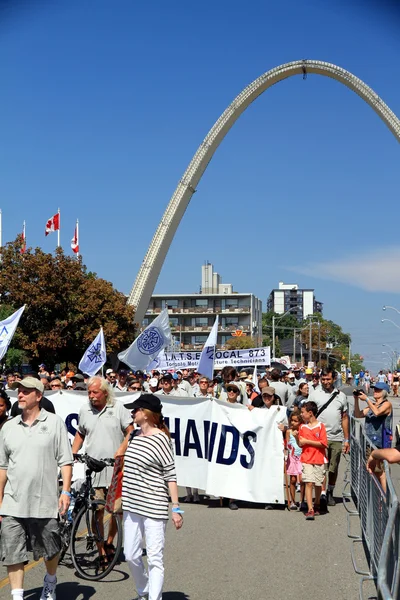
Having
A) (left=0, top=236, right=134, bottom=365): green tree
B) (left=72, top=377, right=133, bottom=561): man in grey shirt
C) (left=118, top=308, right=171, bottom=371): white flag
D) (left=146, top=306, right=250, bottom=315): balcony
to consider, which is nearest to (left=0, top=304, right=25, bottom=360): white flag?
(left=118, top=308, right=171, bottom=371): white flag

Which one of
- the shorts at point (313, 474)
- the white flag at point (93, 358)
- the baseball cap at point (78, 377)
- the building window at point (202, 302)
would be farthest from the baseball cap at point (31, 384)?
the building window at point (202, 302)

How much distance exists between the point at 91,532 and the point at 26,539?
155cm

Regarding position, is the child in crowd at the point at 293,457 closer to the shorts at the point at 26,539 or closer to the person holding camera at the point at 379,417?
the person holding camera at the point at 379,417

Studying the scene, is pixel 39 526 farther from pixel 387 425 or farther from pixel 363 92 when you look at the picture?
pixel 363 92

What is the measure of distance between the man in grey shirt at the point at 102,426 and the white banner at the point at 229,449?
142 inches

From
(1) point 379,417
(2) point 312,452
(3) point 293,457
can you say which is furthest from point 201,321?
(2) point 312,452

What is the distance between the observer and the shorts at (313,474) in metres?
11.3

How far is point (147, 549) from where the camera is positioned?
6402 millimetres

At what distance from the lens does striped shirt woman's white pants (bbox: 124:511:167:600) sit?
6352 mm

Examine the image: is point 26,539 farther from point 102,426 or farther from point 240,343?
point 240,343

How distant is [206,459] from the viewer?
483 inches

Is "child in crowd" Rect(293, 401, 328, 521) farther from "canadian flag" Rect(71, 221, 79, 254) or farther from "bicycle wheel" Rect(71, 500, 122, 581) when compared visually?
"canadian flag" Rect(71, 221, 79, 254)

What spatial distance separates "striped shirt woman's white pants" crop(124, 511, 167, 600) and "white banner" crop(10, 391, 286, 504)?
17.7 feet

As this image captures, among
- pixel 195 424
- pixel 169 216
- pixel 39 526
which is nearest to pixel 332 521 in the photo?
pixel 195 424
